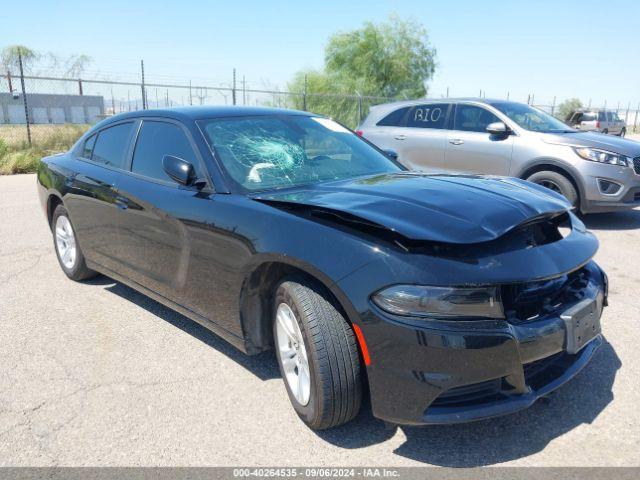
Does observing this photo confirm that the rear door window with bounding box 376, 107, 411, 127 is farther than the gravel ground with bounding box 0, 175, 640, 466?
Yes

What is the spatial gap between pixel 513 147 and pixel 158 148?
530cm

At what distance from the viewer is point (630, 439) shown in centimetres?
255

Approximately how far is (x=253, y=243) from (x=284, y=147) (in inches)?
39.5

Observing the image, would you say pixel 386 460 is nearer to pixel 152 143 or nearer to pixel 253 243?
pixel 253 243

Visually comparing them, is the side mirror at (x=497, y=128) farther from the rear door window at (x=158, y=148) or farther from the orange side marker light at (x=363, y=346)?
the orange side marker light at (x=363, y=346)

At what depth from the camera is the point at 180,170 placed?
10.4 feet

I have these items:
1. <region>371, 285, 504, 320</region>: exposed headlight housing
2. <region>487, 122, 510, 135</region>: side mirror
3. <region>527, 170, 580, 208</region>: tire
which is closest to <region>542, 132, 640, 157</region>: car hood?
<region>527, 170, 580, 208</region>: tire

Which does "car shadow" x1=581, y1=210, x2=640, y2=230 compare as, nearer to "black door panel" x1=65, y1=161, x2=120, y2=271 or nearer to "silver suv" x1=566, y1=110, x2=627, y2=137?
"black door panel" x1=65, y1=161, x2=120, y2=271

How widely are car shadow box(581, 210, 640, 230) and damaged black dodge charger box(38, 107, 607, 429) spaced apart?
15.1 ft

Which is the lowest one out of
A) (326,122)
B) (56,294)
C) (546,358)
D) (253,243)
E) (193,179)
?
(56,294)

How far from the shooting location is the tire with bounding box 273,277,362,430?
94.8 inches

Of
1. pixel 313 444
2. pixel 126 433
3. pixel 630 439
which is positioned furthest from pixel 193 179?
pixel 630 439

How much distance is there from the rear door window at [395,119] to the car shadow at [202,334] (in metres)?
5.49

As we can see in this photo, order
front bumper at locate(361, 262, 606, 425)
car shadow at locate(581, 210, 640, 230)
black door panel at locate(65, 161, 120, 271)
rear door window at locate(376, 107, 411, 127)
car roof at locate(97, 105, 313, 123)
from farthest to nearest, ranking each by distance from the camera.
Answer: rear door window at locate(376, 107, 411, 127), car shadow at locate(581, 210, 640, 230), black door panel at locate(65, 161, 120, 271), car roof at locate(97, 105, 313, 123), front bumper at locate(361, 262, 606, 425)
